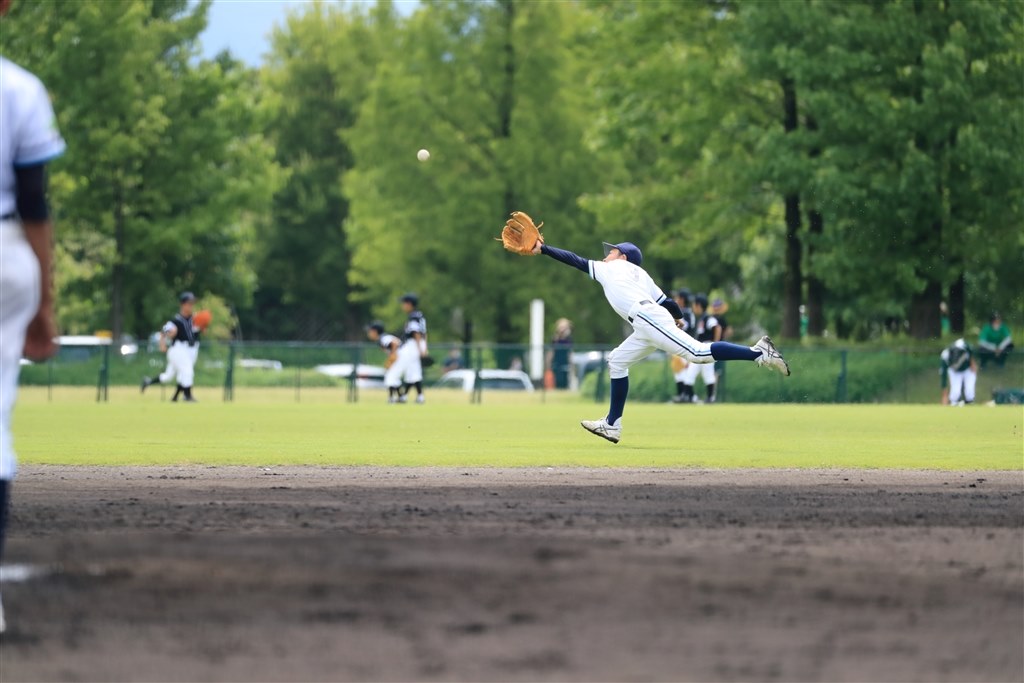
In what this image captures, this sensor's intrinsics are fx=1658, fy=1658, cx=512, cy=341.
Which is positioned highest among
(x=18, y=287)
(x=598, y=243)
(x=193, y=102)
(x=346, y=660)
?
(x=193, y=102)

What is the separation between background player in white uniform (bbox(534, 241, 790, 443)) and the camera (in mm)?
16641

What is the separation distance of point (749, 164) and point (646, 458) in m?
25.6

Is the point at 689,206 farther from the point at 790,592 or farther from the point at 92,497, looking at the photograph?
the point at 790,592

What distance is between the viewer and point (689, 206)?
146ft

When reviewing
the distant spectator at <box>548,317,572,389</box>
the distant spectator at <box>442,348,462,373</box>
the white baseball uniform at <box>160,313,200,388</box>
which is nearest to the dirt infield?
the white baseball uniform at <box>160,313,200,388</box>

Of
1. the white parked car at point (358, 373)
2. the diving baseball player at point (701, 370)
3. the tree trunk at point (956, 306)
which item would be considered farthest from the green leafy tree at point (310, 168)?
the diving baseball player at point (701, 370)

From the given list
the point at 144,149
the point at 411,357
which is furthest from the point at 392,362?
the point at 144,149

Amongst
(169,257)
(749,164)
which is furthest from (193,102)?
(749,164)

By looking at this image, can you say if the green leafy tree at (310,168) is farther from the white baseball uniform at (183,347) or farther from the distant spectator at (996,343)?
the distant spectator at (996,343)

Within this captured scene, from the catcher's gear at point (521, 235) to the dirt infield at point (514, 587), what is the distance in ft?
22.1

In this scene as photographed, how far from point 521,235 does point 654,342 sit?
5.99 feet

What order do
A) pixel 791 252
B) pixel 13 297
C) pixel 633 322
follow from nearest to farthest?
pixel 13 297
pixel 633 322
pixel 791 252

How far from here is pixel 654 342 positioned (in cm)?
1705

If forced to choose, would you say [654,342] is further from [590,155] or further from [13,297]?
[590,155]
